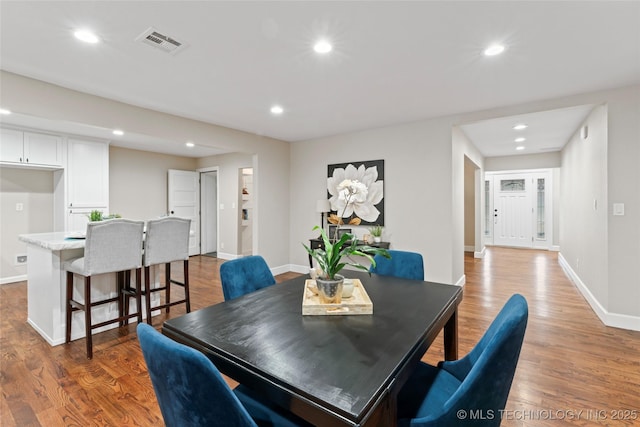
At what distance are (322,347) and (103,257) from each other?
2.30 m

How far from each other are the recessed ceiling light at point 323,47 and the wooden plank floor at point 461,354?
2.50 meters

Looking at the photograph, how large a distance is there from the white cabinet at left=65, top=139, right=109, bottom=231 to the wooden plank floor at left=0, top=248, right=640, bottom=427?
1651 mm

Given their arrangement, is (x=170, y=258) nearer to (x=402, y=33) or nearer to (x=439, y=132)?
(x=402, y=33)

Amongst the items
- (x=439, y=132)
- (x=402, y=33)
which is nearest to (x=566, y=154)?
(x=439, y=132)

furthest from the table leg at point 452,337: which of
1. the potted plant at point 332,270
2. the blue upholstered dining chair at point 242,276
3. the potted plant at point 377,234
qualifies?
the potted plant at point 377,234

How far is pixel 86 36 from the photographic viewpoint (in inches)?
80.0

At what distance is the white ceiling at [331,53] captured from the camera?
1.78 metres

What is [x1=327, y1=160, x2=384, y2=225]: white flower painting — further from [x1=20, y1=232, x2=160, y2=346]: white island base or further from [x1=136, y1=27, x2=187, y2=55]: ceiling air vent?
[x1=20, y1=232, x2=160, y2=346]: white island base

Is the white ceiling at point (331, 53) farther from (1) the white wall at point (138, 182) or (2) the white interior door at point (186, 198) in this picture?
(2) the white interior door at point (186, 198)

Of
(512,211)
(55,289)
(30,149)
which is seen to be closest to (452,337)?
(55,289)

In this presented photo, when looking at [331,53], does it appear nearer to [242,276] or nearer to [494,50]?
[494,50]

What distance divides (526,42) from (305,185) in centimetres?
375

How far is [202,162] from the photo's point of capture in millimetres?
7188

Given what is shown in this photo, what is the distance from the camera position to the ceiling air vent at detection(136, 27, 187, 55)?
6.58ft
